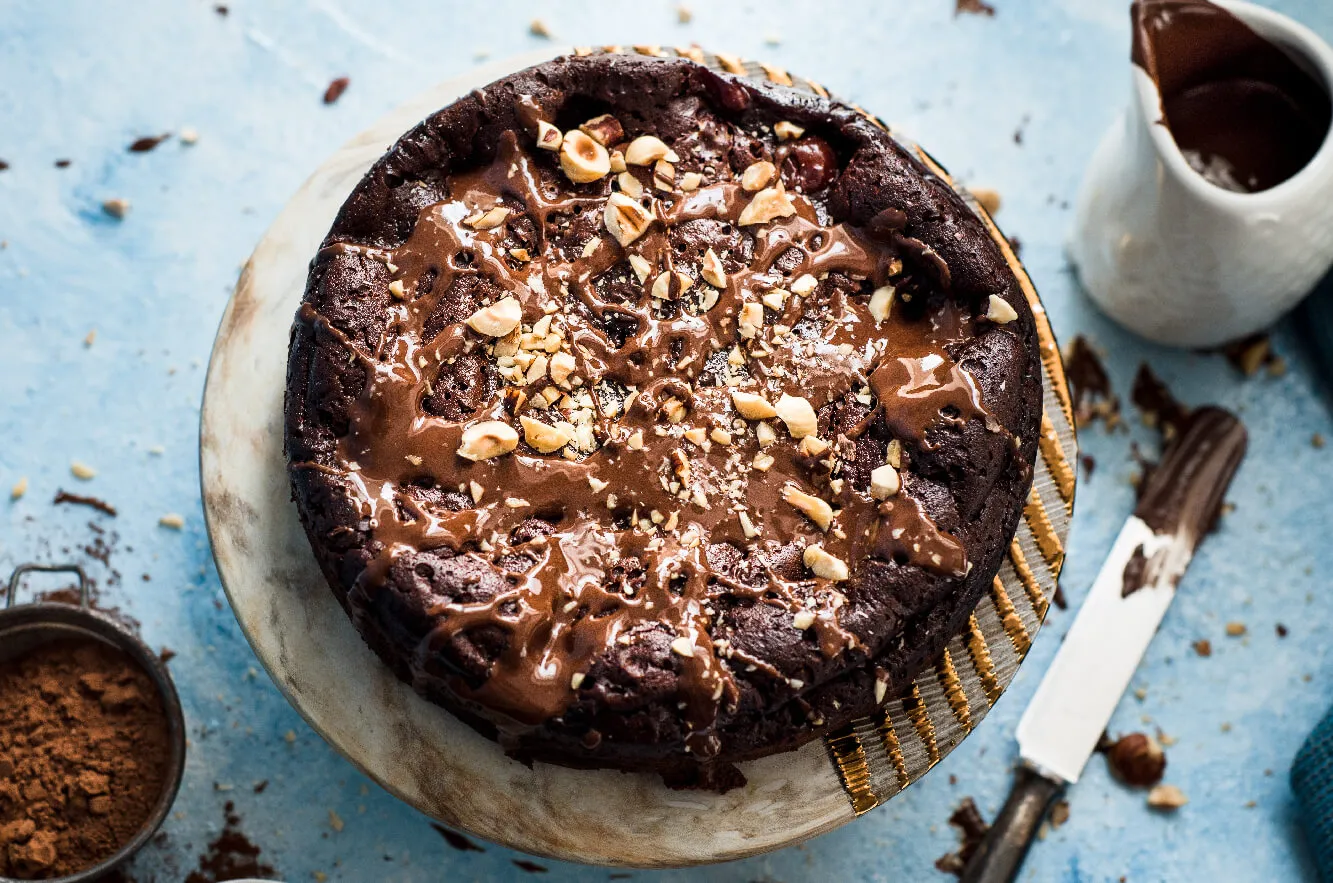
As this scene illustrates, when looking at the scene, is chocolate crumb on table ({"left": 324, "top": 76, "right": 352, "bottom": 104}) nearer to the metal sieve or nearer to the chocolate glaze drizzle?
the chocolate glaze drizzle

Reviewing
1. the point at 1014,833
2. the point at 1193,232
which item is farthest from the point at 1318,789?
the point at 1193,232

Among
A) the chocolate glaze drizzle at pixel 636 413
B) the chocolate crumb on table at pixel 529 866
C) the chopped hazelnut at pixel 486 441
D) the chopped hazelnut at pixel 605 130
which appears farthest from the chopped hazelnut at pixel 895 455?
the chocolate crumb on table at pixel 529 866

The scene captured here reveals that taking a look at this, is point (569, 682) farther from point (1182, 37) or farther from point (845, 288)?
point (1182, 37)

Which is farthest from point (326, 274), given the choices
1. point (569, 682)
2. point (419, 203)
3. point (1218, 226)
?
point (1218, 226)

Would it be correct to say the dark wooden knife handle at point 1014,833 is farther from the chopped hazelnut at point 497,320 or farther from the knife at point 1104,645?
the chopped hazelnut at point 497,320

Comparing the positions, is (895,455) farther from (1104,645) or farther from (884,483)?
(1104,645)

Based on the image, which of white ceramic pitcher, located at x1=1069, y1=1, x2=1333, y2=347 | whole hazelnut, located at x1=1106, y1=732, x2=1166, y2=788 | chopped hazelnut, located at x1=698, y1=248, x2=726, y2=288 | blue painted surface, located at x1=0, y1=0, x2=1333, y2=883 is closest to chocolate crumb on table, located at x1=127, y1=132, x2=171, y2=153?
blue painted surface, located at x1=0, y1=0, x2=1333, y2=883

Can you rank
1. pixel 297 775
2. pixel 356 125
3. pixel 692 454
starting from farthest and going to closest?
pixel 356 125
pixel 297 775
pixel 692 454
